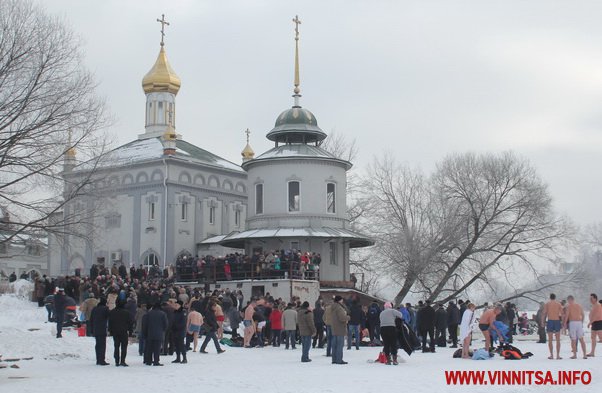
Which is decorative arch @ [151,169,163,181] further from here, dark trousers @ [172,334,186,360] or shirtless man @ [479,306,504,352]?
shirtless man @ [479,306,504,352]

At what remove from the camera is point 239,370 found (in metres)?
A: 19.5

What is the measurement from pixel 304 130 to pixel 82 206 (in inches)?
811

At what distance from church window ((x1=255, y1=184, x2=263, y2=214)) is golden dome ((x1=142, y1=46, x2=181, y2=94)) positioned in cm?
1588

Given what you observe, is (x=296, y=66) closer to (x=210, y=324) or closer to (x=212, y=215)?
(x=212, y=215)

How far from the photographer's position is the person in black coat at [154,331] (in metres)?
20.2

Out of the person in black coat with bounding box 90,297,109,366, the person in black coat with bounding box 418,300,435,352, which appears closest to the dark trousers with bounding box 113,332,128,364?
the person in black coat with bounding box 90,297,109,366

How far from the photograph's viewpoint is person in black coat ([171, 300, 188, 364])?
2133cm

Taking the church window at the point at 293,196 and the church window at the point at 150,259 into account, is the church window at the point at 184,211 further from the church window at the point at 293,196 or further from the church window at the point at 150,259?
the church window at the point at 293,196

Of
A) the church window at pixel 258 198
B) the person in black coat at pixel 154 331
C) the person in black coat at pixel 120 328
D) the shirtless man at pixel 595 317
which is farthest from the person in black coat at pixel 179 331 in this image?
the church window at pixel 258 198

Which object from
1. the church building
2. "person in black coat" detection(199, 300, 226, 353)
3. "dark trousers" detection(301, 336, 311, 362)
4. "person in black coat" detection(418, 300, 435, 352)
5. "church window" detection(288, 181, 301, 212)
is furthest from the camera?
the church building

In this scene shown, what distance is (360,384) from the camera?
1667 centimetres

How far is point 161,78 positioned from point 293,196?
59.5ft

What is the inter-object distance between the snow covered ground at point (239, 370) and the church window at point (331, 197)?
18.6 m

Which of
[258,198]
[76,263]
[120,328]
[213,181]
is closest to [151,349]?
[120,328]
